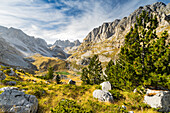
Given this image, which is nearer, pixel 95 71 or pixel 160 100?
pixel 160 100

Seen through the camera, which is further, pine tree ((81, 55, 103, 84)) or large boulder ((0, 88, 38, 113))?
pine tree ((81, 55, 103, 84))

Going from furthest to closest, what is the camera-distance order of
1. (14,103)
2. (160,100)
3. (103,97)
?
(103,97)
(160,100)
(14,103)

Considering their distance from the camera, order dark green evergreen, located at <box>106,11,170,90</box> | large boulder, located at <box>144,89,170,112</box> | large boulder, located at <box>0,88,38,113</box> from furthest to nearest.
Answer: dark green evergreen, located at <box>106,11,170,90</box>, large boulder, located at <box>144,89,170,112</box>, large boulder, located at <box>0,88,38,113</box>

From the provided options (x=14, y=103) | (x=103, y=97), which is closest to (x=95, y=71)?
(x=103, y=97)

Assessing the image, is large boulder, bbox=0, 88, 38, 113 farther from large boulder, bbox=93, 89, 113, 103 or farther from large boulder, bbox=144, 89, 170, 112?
large boulder, bbox=144, 89, 170, 112

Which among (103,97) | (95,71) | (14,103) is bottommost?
(103,97)

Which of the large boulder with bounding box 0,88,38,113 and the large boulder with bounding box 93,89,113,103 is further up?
the large boulder with bounding box 0,88,38,113

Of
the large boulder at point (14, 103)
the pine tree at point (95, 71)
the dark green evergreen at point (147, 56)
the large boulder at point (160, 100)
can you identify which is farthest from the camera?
the pine tree at point (95, 71)

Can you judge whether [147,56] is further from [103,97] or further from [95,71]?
[95,71]

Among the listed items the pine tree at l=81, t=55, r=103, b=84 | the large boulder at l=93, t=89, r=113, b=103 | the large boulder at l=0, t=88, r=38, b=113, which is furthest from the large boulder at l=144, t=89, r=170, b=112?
the pine tree at l=81, t=55, r=103, b=84

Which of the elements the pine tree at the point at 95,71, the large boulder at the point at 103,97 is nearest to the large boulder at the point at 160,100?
the large boulder at the point at 103,97

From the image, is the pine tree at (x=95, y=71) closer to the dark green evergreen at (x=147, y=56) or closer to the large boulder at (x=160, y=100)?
the dark green evergreen at (x=147, y=56)

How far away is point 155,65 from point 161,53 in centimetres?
223

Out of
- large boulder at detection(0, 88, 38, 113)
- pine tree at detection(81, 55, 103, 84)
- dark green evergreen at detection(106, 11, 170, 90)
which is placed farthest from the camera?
pine tree at detection(81, 55, 103, 84)
